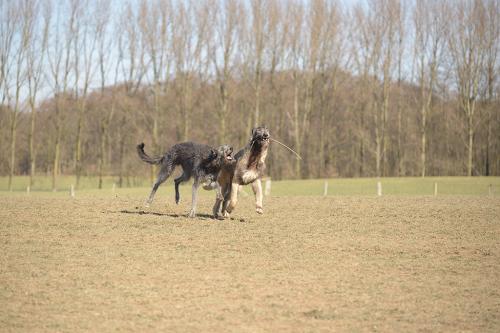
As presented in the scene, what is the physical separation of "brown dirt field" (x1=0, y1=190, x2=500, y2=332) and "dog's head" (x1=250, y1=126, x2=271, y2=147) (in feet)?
7.15

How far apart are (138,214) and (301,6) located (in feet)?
128

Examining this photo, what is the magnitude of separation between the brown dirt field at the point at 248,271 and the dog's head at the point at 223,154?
1.67 m

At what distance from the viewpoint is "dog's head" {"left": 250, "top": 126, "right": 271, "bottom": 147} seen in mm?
14867

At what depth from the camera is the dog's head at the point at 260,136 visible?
14.9 meters

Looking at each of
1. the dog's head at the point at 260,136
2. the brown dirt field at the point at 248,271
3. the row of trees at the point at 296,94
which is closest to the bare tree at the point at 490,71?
the row of trees at the point at 296,94

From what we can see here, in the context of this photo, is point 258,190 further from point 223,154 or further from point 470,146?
point 470,146

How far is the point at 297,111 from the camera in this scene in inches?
2110

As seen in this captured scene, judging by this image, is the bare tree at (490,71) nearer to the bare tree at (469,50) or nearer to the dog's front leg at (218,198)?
the bare tree at (469,50)

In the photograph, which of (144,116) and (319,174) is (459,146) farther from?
(144,116)

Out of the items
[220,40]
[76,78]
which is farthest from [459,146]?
[76,78]

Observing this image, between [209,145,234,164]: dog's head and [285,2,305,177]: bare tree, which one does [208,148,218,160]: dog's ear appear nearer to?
[209,145,234,164]: dog's head

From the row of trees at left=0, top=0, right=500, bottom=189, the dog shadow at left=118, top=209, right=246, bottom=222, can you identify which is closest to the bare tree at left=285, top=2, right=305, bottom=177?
the row of trees at left=0, top=0, right=500, bottom=189

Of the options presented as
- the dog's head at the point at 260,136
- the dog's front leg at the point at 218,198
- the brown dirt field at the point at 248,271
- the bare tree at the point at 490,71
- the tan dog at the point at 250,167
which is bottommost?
the brown dirt field at the point at 248,271

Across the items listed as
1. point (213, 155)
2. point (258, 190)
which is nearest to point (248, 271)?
point (258, 190)
